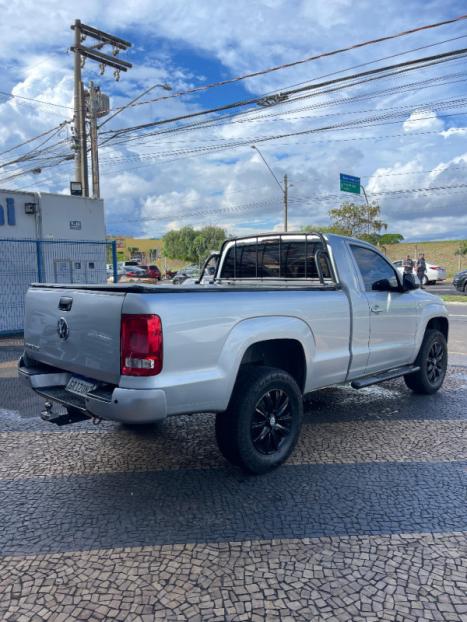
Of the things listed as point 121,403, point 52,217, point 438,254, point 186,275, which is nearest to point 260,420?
point 121,403

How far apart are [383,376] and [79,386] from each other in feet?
9.92

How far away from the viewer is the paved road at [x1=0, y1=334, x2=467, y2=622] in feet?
7.73

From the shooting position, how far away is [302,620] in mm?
2217

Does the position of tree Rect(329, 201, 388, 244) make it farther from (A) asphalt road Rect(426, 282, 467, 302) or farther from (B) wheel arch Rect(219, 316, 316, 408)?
(B) wheel arch Rect(219, 316, 316, 408)

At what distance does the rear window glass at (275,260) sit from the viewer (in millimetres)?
4938

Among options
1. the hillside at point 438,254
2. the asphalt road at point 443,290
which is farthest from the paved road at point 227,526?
the hillside at point 438,254

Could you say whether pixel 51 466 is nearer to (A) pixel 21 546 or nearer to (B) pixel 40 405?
(A) pixel 21 546

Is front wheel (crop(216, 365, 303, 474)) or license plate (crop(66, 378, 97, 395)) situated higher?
license plate (crop(66, 378, 97, 395))

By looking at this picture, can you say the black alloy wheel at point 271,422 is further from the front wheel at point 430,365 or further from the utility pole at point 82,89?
the utility pole at point 82,89

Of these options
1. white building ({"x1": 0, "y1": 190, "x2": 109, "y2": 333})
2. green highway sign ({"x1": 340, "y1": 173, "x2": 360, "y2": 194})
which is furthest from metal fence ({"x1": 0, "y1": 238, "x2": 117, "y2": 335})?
green highway sign ({"x1": 340, "y1": 173, "x2": 360, "y2": 194})

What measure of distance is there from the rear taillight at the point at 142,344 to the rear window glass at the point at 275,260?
214cm

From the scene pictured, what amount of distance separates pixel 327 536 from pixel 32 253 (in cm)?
1047

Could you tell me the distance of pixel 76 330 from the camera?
345 centimetres

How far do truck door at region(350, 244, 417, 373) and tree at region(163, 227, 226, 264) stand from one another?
6123cm
